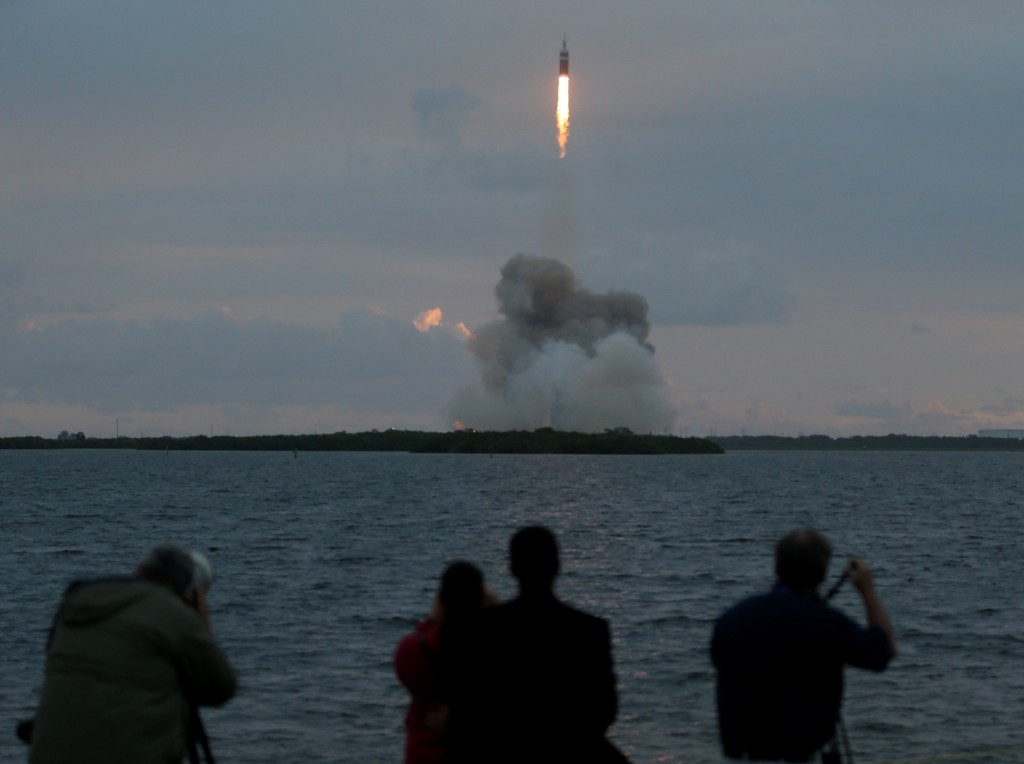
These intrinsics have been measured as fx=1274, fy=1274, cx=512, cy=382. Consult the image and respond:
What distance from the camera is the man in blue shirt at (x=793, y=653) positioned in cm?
484

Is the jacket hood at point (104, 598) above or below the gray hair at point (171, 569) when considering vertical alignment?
below

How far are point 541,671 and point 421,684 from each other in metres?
0.66

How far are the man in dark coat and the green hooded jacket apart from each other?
1020 millimetres

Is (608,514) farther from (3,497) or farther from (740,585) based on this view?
(3,497)

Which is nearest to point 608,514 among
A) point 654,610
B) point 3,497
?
point 654,610

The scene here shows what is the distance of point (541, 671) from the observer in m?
4.91

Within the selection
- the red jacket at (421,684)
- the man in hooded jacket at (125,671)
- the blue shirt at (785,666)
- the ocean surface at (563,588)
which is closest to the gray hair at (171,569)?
the man in hooded jacket at (125,671)

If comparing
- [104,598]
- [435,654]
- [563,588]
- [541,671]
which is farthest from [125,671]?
[563,588]

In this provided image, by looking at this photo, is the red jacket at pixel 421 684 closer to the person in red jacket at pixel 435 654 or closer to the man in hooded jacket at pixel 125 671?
the person in red jacket at pixel 435 654

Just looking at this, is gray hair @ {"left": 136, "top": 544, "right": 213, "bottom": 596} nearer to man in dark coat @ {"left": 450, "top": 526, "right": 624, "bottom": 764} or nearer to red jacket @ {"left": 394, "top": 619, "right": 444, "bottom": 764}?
red jacket @ {"left": 394, "top": 619, "right": 444, "bottom": 764}

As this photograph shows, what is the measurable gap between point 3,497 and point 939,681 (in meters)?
63.7

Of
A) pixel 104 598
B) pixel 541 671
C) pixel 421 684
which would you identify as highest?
pixel 104 598

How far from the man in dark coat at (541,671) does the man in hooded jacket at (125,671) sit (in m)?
1.01

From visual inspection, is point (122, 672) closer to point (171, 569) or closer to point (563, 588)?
point (171, 569)
